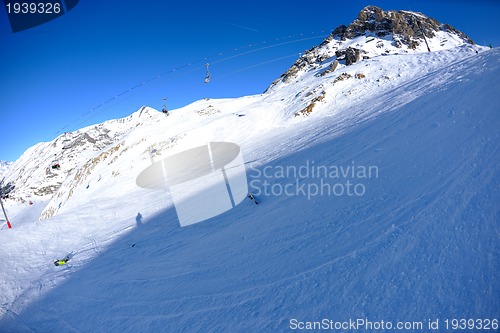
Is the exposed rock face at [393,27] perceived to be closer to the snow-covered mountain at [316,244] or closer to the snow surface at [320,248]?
the snow surface at [320,248]

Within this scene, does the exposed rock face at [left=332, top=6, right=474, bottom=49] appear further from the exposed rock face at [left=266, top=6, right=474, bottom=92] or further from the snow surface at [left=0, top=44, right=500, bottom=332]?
the snow surface at [left=0, top=44, right=500, bottom=332]

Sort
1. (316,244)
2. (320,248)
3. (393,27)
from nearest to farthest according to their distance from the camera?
(320,248), (316,244), (393,27)

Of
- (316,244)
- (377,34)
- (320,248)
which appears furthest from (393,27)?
(320,248)

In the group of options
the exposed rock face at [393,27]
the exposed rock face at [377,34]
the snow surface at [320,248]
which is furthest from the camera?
the exposed rock face at [393,27]

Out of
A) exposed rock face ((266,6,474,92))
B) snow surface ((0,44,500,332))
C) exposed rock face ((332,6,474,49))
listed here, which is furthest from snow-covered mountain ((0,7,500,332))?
exposed rock face ((332,6,474,49))

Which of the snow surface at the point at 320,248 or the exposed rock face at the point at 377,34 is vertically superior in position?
the exposed rock face at the point at 377,34

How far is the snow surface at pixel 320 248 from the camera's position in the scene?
4316 mm

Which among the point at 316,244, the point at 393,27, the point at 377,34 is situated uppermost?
the point at 393,27

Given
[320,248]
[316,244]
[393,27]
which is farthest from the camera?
[393,27]

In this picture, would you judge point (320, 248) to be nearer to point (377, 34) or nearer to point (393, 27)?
point (377, 34)

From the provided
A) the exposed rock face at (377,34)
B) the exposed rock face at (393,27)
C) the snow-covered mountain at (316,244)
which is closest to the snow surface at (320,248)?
the snow-covered mountain at (316,244)

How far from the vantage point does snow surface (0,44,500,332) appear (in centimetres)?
432

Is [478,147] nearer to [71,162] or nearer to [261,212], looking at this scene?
[261,212]

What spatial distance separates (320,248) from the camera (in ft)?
19.8
